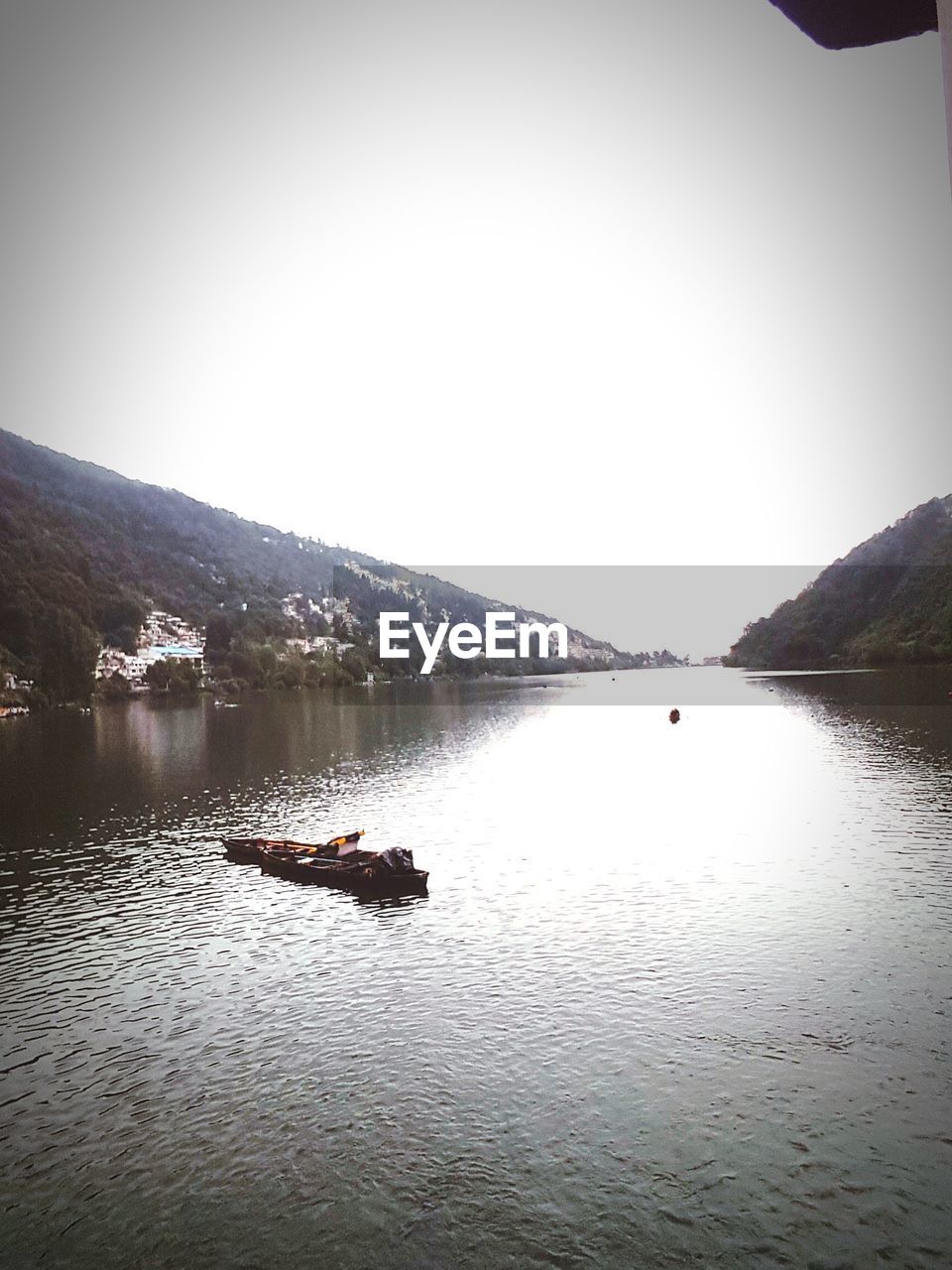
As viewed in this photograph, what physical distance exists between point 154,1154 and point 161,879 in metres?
27.5

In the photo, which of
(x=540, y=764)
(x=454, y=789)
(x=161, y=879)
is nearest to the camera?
(x=161, y=879)

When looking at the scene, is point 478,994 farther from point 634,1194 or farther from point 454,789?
point 454,789

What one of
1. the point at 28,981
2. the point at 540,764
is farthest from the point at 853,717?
the point at 28,981

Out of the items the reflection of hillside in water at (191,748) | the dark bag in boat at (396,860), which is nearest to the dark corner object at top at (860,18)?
the dark bag in boat at (396,860)

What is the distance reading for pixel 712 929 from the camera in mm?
36469

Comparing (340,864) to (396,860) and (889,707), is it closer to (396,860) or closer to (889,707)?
(396,860)

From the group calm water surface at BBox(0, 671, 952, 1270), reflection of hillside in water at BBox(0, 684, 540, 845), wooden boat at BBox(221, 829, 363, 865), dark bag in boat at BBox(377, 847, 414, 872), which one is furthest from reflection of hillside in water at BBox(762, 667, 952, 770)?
wooden boat at BBox(221, 829, 363, 865)

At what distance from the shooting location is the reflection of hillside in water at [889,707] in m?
85.2

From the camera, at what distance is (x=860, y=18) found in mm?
4398

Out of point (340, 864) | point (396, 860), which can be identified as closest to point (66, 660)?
point (340, 864)

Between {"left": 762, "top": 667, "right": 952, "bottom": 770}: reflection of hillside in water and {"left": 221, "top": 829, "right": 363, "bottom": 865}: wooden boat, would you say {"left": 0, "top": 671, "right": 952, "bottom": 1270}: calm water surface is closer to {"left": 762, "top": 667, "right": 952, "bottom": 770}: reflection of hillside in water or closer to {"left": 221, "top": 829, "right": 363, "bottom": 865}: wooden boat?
{"left": 221, "top": 829, "right": 363, "bottom": 865}: wooden boat

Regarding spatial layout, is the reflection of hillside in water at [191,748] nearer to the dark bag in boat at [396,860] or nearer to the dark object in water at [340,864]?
the dark object in water at [340,864]

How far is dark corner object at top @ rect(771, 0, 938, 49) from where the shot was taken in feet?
13.9

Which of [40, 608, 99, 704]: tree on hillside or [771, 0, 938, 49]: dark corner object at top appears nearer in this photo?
[771, 0, 938, 49]: dark corner object at top
